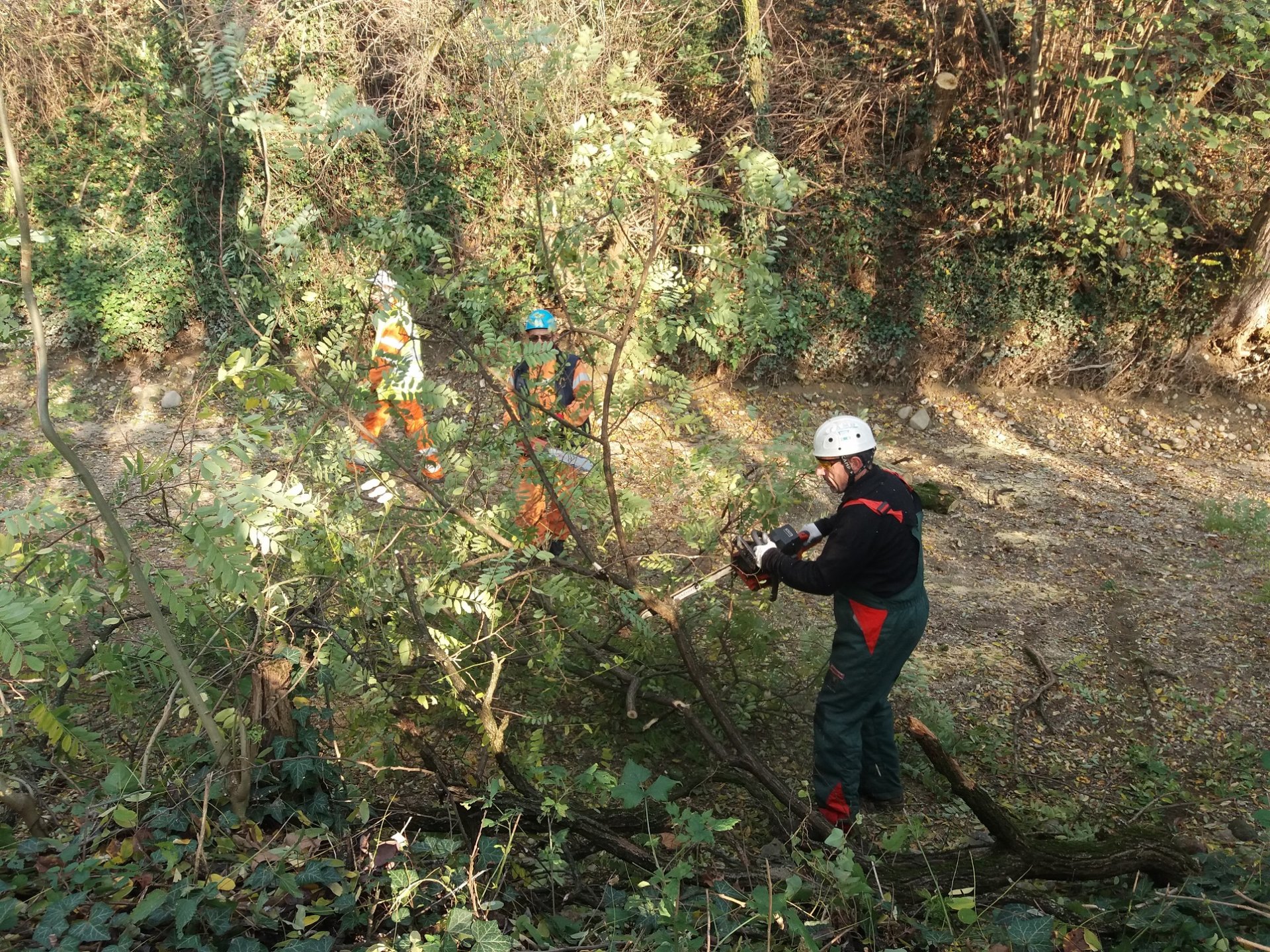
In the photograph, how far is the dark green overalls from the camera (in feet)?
12.7

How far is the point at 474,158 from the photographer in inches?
400

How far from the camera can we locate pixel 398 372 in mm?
3510

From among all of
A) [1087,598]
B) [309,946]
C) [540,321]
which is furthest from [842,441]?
[1087,598]

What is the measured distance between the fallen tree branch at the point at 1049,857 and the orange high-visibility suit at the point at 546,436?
1.85 metres

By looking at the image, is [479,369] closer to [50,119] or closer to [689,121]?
[689,121]

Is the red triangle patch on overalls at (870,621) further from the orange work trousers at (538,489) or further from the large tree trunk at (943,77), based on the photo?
the large tree trunk at (943,77)

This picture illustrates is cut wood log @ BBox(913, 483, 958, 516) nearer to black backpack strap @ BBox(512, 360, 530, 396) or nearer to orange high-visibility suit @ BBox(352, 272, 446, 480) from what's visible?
black backpack strap @ BBox(512, 360, 530, 396)

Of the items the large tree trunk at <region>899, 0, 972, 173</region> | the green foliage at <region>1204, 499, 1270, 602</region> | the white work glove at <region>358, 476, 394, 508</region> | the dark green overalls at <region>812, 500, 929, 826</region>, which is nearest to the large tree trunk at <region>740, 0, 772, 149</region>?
the large tree trunk at <region>899, 0, 972, 173</region>

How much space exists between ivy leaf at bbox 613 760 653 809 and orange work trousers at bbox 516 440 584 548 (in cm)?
145

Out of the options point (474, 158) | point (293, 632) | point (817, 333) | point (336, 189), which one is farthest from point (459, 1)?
point (293, 632)

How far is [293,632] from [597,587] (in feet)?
6.23

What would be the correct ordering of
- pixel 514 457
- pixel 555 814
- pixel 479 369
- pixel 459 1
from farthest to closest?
pixel 459 1, pixel 514 457, pixel 479 369, pixel 555 814

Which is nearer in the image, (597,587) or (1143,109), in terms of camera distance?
(597,587)

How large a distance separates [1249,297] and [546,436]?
332 inches
